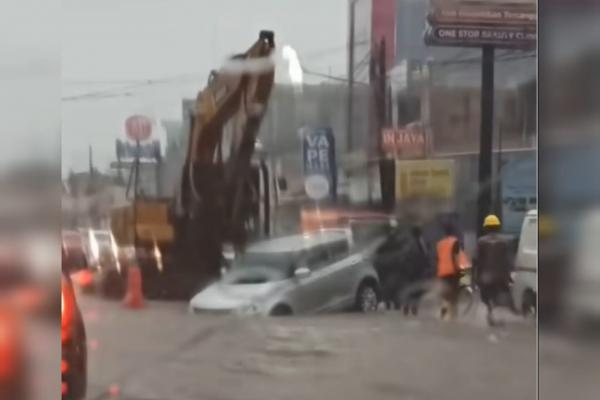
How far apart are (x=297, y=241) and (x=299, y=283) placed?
12 centimetres

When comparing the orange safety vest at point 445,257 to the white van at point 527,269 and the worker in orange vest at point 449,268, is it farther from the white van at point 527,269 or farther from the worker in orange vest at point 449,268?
the white van at point 527,269

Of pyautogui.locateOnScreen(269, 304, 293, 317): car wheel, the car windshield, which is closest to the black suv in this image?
the car windshield

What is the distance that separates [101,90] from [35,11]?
29 centimetres

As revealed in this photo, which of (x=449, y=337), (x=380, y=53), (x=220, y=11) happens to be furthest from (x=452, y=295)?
(x=220, y=11)

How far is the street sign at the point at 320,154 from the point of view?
223 centimetres

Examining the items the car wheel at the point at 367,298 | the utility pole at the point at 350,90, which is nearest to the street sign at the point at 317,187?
the utility pole at the point at 350,90

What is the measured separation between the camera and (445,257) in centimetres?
225

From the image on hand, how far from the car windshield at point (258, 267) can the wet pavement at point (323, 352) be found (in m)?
0.11

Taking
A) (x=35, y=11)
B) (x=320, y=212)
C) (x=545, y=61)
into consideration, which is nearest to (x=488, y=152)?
(x=545, y=61)

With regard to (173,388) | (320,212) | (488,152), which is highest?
(488,152)

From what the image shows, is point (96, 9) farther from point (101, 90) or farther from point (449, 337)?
point (449, 337)

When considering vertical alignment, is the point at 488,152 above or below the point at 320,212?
above

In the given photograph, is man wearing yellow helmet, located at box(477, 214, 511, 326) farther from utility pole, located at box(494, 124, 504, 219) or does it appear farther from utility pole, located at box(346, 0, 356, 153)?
utility pole, located at box(346, 0, 356, 153)

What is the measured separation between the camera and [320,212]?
223 cm
